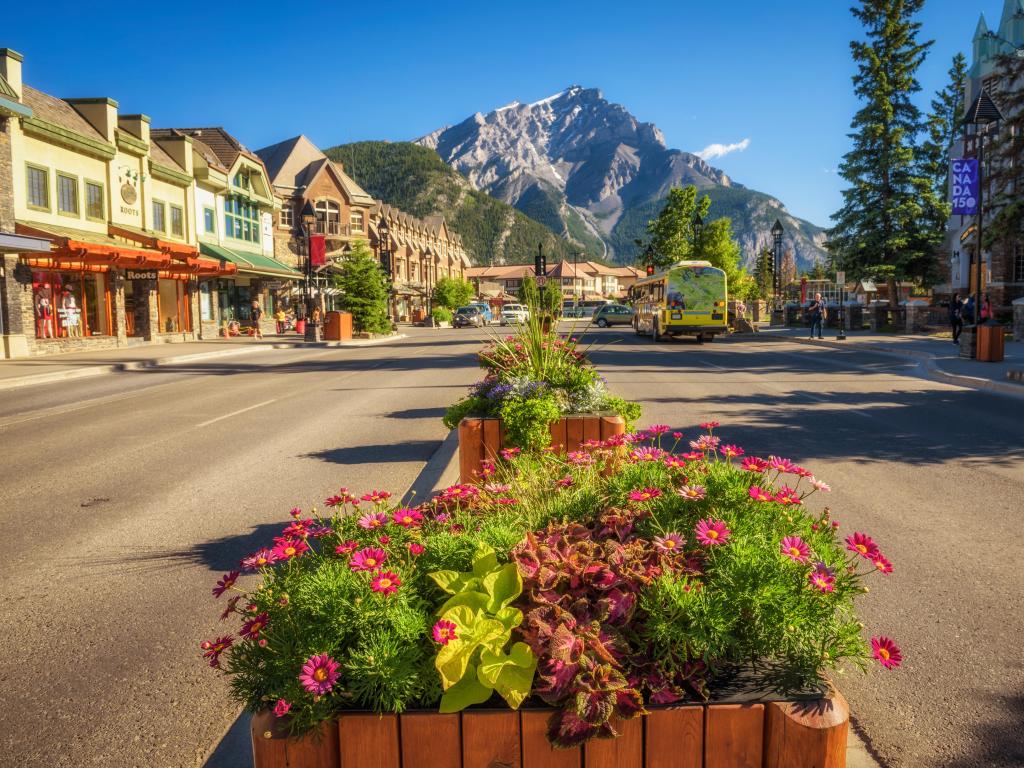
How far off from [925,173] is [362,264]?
30.0m

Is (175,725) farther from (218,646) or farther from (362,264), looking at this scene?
(362,264)

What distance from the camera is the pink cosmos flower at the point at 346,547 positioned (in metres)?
2.65

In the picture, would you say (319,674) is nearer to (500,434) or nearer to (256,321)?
(500,434)

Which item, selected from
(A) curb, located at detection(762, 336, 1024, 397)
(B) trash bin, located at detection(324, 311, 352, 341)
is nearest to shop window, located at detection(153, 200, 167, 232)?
(B) trash bin, located at detection(324, 311, 352, 341)

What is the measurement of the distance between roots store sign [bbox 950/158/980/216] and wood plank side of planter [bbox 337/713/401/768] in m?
26.3

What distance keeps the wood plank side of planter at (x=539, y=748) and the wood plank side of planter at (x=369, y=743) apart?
0.35 metres

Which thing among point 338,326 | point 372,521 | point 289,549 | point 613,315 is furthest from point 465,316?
point 289,549

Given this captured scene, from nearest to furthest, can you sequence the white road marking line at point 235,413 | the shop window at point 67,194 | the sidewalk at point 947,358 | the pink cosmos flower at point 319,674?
the pink cosmos flower at point 319,674, the white road marking line at point 235,413, the sidewalk at point 947,358, the shop window at point 67,194

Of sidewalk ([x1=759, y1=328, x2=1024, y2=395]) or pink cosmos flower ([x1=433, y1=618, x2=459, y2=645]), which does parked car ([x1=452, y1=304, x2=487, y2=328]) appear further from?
pink cosmos flower ([x1=433, y1=618, x2=459, y2=645])

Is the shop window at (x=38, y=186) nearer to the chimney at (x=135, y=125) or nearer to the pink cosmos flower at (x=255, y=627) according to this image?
the chimney at (x=135, y=125)

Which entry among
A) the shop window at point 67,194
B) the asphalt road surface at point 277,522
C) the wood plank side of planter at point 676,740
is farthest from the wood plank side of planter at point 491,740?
the shop window at point 67,194

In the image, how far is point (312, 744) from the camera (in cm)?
208

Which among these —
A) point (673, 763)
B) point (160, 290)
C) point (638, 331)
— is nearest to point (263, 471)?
point (673, 763)

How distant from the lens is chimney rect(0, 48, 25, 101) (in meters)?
25.1
